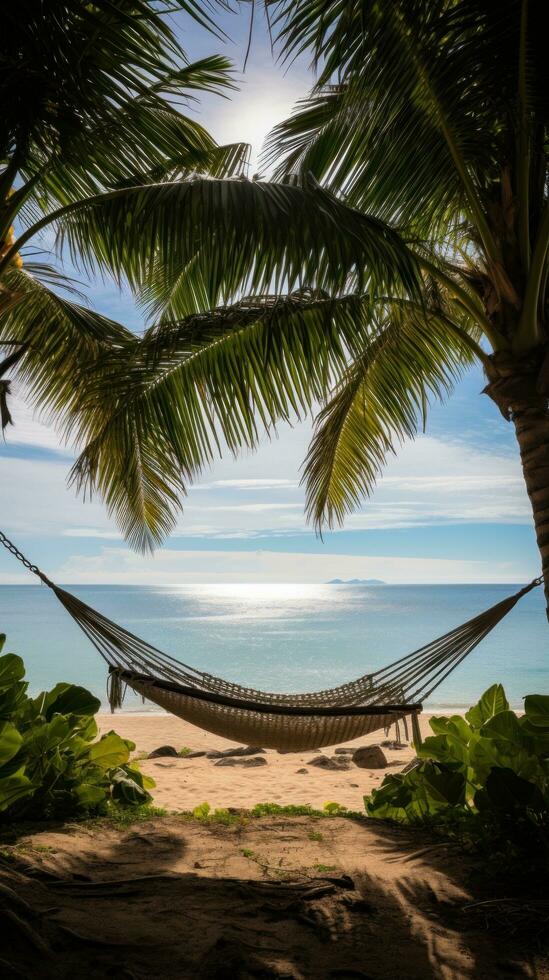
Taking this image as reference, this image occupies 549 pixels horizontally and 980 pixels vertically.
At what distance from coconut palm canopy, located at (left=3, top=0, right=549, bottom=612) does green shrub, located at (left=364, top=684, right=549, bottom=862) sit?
596 mm

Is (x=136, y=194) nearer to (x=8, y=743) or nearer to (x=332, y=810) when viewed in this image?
(x=8, y=743)

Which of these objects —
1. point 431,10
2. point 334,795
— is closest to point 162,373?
point 431,10

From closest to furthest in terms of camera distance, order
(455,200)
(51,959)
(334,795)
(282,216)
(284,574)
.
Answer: (51,959)
(282,216)
(455,200)
(334,795)
(284,574)

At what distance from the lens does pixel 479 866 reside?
5.91 feet

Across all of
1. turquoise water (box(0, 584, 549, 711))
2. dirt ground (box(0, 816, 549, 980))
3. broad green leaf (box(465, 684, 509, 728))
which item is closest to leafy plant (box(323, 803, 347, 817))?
dirt ground (box(0, 816, 549, 980))

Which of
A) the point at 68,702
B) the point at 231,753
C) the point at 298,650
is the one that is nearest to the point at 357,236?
the point at 68,702

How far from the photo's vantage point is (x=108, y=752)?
2.48 meters

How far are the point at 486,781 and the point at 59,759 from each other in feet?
4.53

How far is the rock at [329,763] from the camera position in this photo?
447 centimetres

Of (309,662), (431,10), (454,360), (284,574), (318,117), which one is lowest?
(309,662)

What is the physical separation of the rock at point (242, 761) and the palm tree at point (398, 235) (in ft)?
8.45

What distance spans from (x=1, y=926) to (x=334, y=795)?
260 cm

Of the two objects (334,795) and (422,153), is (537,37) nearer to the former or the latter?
(422,153)

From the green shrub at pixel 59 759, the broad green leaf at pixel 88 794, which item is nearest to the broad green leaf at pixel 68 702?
the green shrub at pixel 59 759
